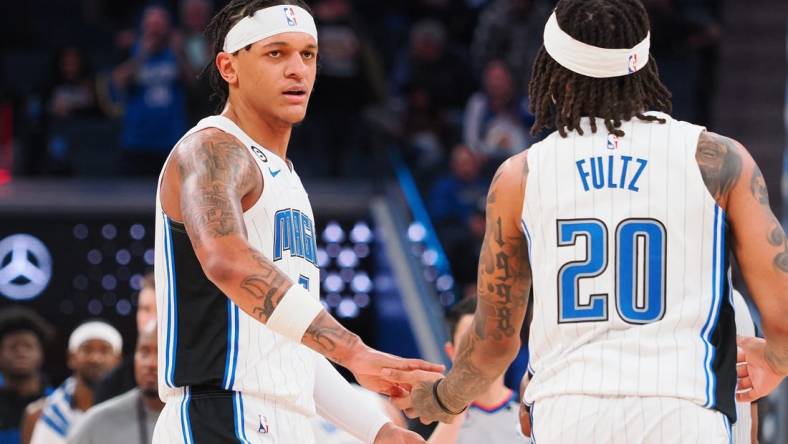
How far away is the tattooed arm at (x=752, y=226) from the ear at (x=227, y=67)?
1.69 meters

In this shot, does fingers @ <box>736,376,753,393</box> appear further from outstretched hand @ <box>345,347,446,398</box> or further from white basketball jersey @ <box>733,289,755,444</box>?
outstretched hand @ <box>345,347,446,398</box>

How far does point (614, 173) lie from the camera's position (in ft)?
13.6

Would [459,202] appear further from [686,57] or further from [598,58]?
[598,58]

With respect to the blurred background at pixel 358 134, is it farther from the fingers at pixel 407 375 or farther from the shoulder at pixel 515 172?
the shoulder at pixel 515 172

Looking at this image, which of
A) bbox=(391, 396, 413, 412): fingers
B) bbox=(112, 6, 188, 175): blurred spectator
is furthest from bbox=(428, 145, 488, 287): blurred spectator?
bbox=(391, 396, 413, 412): fingers

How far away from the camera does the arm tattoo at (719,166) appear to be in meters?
4.08

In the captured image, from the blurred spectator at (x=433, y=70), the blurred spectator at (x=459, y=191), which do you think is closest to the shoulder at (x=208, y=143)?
the blurred spectator at (x=459, y=191)

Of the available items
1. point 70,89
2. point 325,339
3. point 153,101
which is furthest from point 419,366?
point 70,89

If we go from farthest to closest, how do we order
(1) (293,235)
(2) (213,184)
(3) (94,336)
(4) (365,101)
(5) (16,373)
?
(4) (365,101)
(5) (16,373)
(3) (94,336)
(1) (293,235)
(2) (213,184)

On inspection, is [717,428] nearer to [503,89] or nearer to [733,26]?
[503,89]

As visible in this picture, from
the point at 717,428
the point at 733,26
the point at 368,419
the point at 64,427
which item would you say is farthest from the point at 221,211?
the point at 733,26

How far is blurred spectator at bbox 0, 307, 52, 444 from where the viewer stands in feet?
33.6

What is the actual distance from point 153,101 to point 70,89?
1495 mm

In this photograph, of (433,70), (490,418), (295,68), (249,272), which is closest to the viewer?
(249,272)
